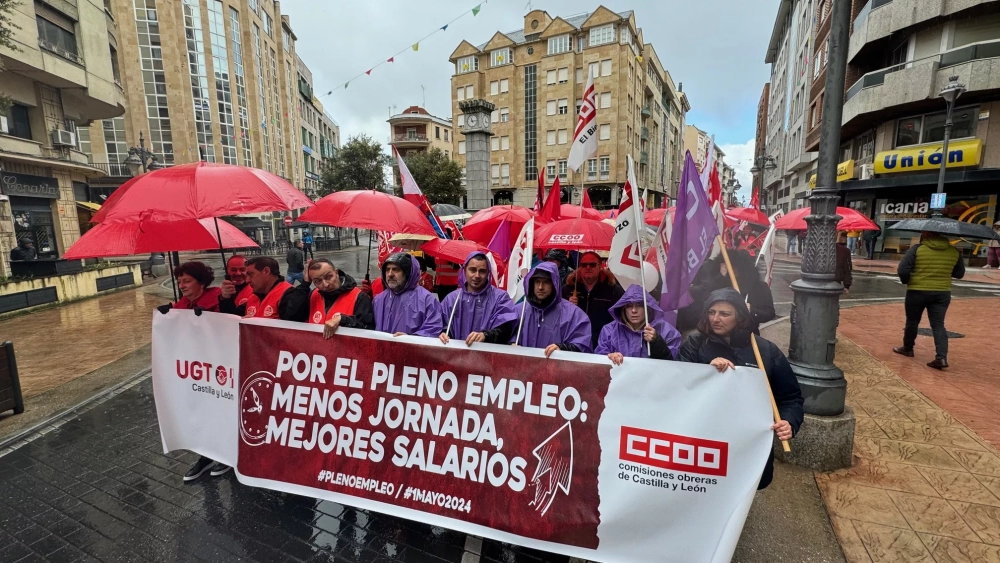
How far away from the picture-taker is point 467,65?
52.0m

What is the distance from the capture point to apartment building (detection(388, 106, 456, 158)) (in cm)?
6494

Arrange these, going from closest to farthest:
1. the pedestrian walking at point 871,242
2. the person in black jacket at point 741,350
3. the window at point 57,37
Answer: the person in black jacket at point 741,350
the window at point 57,37
the pedestrian walking at point 871,242

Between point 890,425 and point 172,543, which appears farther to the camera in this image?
point 890,425

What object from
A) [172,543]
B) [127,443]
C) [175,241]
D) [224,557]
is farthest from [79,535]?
[175,241]

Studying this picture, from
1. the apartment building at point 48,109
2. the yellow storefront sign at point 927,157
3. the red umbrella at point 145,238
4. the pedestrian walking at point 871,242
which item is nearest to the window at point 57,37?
the apartment building at point 48,109

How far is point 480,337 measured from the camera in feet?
9.97

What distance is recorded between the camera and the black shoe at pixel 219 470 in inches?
155

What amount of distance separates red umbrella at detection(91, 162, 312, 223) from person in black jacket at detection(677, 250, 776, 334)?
4440 mm

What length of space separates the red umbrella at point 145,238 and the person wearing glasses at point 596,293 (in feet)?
11.8

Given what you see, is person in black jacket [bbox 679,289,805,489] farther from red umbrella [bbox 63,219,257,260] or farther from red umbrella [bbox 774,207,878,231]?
red umbrella [bbox 774,207,878,231]

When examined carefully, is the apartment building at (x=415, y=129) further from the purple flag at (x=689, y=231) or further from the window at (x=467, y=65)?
the purple flag at (x=689, y=231)

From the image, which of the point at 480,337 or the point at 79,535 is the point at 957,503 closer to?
the point at 480,337

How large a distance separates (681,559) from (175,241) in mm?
5055

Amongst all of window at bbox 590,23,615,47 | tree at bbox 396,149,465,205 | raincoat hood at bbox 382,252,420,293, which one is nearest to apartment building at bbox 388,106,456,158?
tree at bbox 396,149,465,205
